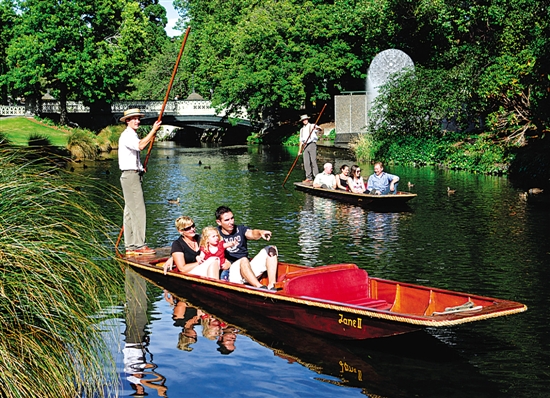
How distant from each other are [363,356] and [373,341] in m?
0.38

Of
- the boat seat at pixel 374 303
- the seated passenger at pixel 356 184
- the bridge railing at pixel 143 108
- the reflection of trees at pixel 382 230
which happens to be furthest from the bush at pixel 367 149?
the boat seat at pixel 374 303

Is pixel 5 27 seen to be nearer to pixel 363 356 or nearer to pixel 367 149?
pixel 367 149

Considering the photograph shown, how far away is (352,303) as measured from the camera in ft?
34.5

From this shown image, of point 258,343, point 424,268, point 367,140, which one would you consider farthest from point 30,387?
point 367,140

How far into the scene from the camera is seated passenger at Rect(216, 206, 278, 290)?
1163 centimetres

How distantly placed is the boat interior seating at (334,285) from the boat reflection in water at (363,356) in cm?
58

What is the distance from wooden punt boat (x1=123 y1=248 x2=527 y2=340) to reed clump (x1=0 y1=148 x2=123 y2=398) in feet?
9.48

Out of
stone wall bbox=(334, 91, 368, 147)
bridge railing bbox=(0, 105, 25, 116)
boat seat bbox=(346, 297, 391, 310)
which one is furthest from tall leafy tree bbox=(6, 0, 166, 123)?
boat seat bbox=(346, 297, 391, 310)

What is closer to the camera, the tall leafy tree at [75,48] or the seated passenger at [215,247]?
the seated passenger at [215,247]

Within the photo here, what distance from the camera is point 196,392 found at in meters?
8.55

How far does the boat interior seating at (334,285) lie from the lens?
10539 mm

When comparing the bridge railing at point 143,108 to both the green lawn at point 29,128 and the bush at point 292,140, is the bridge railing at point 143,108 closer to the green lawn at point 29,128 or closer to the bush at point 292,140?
the green lawn at point 29,128

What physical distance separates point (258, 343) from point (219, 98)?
50.8m

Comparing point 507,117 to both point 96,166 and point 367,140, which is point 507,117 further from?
point 96,166
